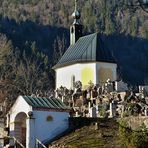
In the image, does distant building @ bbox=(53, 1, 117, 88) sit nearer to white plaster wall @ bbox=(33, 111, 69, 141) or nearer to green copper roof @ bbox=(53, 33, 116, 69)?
green copper roof @ bbox=(53, 33, 116, 69)

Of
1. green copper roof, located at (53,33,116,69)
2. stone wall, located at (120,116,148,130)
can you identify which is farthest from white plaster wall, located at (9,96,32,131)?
green copper roof, located at (53,33,116,69)

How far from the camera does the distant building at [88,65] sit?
41.3 metres

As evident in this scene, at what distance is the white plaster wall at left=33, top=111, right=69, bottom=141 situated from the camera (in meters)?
25.3

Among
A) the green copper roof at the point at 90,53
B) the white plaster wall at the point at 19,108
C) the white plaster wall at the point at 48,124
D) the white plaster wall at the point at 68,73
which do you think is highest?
the green copper roof at the point at 90,53

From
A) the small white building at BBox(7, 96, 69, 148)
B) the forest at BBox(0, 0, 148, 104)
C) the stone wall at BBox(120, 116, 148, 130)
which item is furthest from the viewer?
the forest at BBox(0, 0, 148, 104)

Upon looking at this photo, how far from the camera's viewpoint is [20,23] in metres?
136

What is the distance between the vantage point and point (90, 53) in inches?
1646

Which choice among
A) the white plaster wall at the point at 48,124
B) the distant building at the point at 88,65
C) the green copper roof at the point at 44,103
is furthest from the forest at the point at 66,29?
the white plaster wall at the point at 48,124

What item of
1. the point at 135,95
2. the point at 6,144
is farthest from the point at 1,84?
the point at 6,144

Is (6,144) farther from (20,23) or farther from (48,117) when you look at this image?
(20,23)

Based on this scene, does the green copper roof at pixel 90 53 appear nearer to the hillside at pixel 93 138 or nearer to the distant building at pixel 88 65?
the distant building at pixel 88 65

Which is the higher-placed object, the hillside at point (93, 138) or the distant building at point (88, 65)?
the distant building at point (88, 65)

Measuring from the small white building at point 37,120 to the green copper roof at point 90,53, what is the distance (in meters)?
14.9

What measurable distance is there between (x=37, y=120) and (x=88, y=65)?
16.6 m
